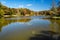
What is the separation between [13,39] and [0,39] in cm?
85

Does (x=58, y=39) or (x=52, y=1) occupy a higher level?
(x=52, y=1)

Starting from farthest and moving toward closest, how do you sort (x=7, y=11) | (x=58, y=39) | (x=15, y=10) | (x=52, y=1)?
(x=15, y=10), (x=7, y=11), (x=52, y=1), (x=58, y=39)

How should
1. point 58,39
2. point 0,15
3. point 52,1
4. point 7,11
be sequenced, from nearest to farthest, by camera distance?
point 58,39, point 0,15, point 52,1, point 7,11

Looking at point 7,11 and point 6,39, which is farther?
point 7,11

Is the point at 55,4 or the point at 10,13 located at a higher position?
the point at 55,4

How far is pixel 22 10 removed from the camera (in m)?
54.3

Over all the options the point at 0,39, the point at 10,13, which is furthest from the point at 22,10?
the point at 0,39

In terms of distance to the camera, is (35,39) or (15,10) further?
(15,10)

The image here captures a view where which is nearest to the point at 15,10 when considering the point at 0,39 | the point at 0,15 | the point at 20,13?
the point at 20,13

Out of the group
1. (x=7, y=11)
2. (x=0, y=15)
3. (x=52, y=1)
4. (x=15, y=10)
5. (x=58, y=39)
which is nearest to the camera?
(x=58, y=39)

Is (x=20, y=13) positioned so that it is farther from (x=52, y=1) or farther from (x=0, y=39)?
(x=0, y=39)

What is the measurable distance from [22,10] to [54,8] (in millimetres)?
21189

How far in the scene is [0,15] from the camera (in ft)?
106

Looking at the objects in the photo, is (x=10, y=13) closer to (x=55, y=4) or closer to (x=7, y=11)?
(x=7, y=11)
